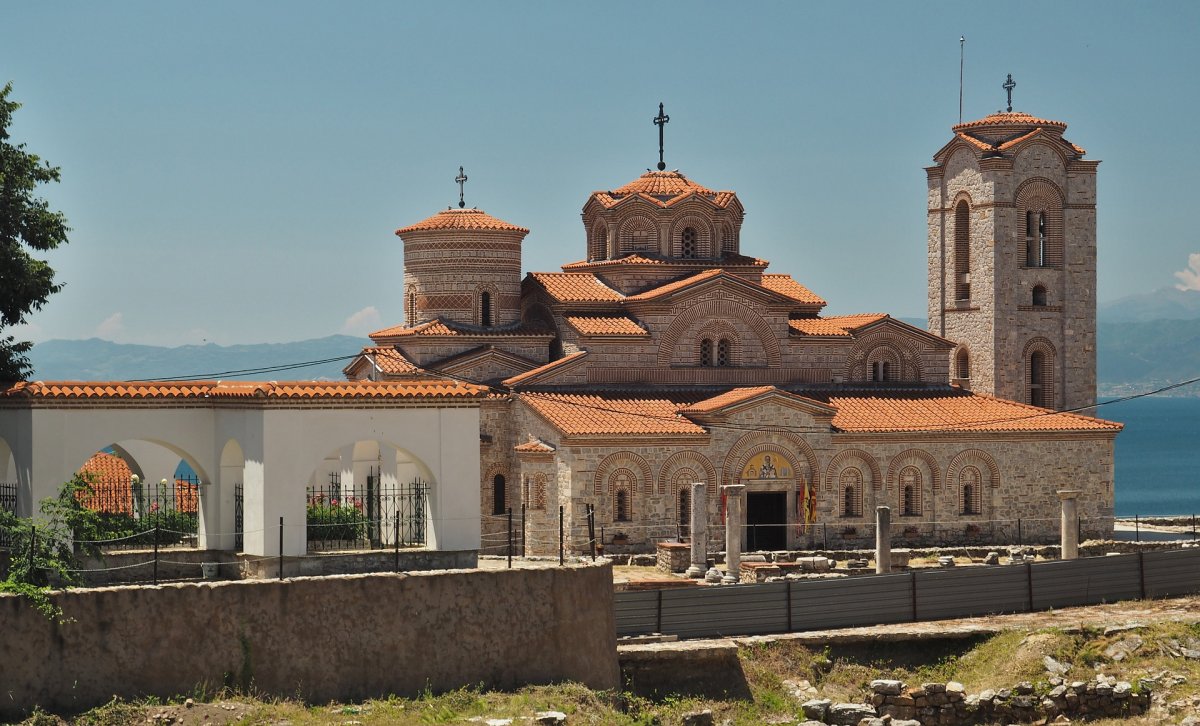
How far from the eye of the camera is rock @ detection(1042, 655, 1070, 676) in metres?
29.1

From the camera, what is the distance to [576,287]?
148 feet

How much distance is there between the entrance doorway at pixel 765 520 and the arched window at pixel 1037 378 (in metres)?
10.8

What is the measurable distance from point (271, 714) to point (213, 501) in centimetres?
614

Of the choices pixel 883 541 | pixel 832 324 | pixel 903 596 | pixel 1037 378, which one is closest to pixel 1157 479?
pixel 1037 378

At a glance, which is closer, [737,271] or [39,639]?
[39,639]

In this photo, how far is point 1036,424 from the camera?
4403 centimetres

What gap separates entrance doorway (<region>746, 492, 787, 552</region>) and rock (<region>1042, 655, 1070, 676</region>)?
12.6 meters

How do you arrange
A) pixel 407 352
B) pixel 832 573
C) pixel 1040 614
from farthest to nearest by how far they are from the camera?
pixel 407 352
pixel 832 573
pixel 1040 614

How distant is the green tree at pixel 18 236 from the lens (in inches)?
1288

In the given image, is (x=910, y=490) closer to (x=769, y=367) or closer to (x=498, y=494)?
(x=769, y=367)

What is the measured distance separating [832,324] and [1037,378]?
271 inches

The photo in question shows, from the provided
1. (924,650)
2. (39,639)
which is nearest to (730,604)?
(924,650)

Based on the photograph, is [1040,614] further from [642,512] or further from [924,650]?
[642,512]

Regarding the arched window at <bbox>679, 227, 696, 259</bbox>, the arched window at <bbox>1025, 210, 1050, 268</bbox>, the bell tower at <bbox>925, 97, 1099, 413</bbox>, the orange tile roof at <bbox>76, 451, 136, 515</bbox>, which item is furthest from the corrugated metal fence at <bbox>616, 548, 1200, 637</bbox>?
the arched window at <bbox>679, 227, 696, 259</bbox>
